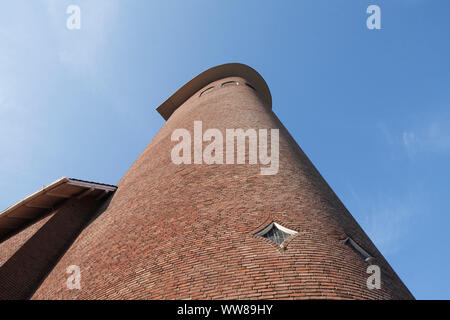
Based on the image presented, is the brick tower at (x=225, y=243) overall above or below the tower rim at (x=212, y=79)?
below

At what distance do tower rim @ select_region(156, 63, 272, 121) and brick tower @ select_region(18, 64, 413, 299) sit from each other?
1289 centimetres

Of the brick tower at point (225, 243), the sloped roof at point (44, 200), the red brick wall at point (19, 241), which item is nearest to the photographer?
the brick tower at point (225, 243)

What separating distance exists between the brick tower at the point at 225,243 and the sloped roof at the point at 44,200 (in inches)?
67.4

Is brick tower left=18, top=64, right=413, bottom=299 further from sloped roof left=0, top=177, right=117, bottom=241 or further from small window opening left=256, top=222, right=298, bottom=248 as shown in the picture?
sloped roof left=0, top=177, right=117, bottom=241

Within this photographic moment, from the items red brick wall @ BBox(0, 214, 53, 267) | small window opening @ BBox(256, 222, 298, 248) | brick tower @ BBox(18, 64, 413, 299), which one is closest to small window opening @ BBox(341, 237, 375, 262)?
brick tower @ BBox(18, 64, 413, 299)

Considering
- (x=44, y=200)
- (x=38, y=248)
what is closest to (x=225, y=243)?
(x=38, y=248)

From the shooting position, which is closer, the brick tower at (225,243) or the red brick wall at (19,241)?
the brick tower at (225,243)

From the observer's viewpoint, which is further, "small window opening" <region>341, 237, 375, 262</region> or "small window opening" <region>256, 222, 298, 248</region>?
"small window opening" <region>341, 237, 375, 262</region>

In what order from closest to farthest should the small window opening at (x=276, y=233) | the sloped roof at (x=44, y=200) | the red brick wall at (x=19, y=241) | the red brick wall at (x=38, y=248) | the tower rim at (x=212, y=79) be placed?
the small window opening at (x=276, y=233), the red brick wall at (x=38, y=248), the red brick wall at (x=19, y=241), the sloped roof at (x=44, y=200), the tower rim at (x=212, y=79)

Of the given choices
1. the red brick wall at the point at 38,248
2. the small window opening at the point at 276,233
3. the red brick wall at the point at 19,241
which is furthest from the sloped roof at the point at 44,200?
the small window opening at the point at 276,233

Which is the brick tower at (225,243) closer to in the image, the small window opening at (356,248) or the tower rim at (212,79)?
the small window opening at (356,248)

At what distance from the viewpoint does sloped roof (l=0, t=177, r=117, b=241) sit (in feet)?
30.5

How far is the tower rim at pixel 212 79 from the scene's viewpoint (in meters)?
20.2
